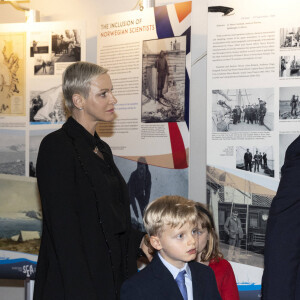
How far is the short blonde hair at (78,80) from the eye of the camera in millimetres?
3314

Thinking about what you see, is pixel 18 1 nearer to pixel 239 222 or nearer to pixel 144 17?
pixel 144 17

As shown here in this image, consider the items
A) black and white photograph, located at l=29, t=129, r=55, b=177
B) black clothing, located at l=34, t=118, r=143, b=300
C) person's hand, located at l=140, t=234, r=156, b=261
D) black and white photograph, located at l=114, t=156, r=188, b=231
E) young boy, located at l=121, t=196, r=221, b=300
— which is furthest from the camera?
black and white photograph, located at l=29, t=129, r=55, b=177

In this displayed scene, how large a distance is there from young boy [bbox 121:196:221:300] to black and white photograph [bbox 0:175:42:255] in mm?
2021

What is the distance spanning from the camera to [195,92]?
14.8ft

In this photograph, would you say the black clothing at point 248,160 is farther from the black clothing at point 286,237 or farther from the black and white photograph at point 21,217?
the black clothing at point 286,237

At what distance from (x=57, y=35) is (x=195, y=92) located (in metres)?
1.16

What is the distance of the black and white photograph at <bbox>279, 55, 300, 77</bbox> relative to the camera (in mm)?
3920

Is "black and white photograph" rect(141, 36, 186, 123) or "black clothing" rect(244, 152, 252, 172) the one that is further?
"black and white photograph" rect(141, 36, 186, 123)

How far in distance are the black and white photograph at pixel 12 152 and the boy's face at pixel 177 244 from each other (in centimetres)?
227

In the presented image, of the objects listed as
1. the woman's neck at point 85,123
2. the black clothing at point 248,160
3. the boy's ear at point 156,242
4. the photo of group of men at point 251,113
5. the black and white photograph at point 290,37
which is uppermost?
the black and white photograph at point 290,37

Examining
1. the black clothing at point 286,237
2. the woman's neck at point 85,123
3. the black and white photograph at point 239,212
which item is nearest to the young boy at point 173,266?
the woman's neck at point 85,123

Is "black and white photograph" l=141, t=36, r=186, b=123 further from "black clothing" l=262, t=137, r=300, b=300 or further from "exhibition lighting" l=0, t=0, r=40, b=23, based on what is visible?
"black clothing" l=262, t=137, r=300, b=300

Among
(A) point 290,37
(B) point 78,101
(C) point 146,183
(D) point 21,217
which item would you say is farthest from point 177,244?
(D) point 21,217

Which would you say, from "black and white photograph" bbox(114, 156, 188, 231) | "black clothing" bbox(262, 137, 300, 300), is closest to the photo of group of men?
"black and white photograph" bbox(114, 156, 188, 231)
